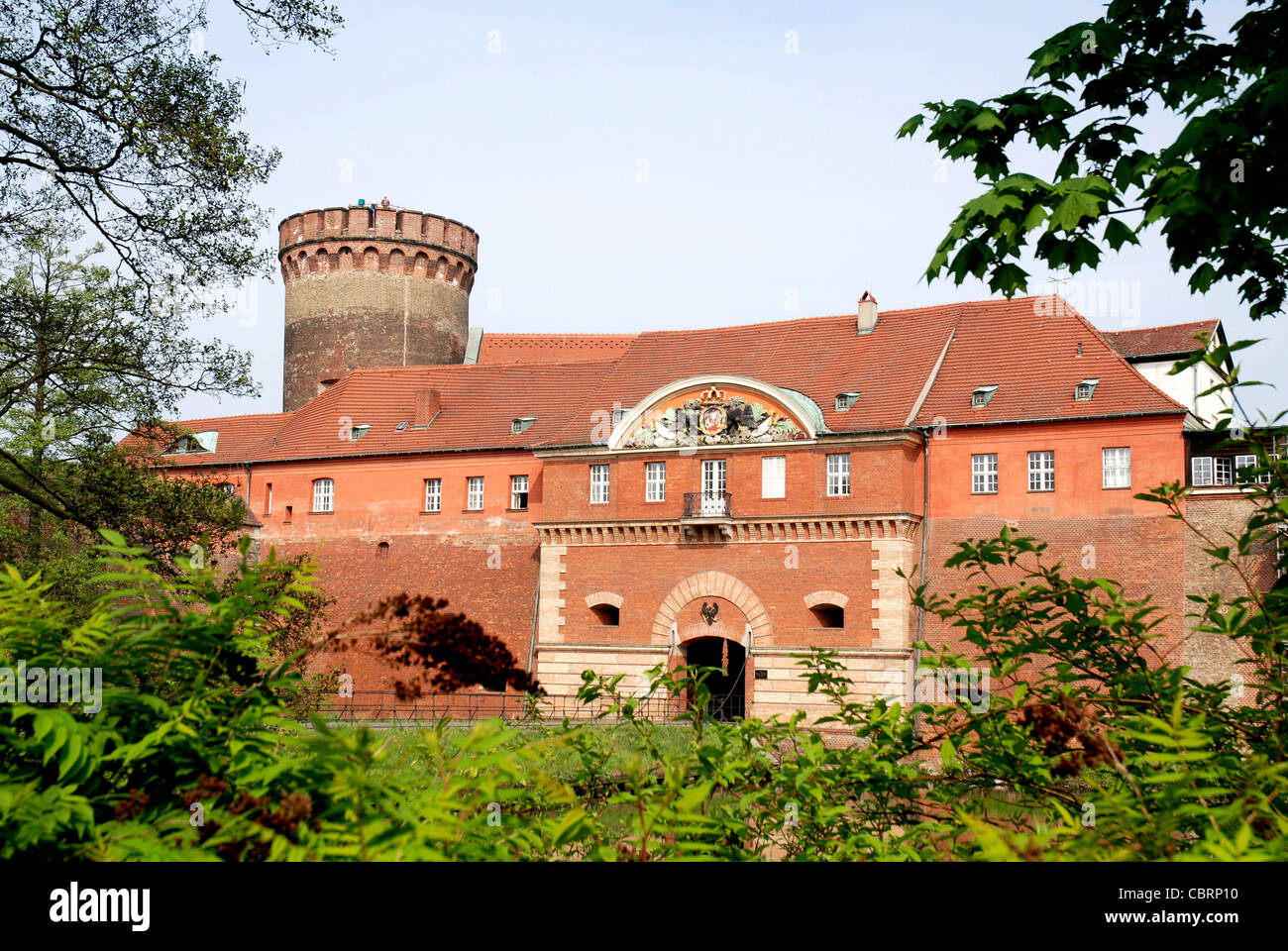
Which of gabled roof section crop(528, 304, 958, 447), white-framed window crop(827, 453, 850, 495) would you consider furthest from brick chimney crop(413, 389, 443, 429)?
white-framed window crop(827, 453, 850, 495)

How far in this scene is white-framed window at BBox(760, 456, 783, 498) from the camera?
3117 cm

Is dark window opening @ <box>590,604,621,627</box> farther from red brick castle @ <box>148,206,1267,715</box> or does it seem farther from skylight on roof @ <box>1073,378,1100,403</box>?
skylight on roof @ <box>1073,378,1100,403</box>

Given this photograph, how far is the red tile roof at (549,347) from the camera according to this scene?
45.4 meters

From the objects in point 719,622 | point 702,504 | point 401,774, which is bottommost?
point 719,622

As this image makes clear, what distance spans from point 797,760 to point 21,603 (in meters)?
2.49

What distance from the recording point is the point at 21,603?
9.41 feet

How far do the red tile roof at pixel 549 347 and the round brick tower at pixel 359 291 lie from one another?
3962 millimetres

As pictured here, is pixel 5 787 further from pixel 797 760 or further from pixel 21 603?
pixel 797 760

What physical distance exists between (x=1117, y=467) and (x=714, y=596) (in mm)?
11042

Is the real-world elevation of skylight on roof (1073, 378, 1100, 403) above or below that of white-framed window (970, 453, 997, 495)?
above

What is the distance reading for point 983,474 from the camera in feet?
98.6

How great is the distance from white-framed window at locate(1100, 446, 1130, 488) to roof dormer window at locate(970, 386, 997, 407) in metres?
3.40

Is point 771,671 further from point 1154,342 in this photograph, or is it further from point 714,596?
point 1154,342

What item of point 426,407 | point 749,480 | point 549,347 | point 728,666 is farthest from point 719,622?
point 549,347
